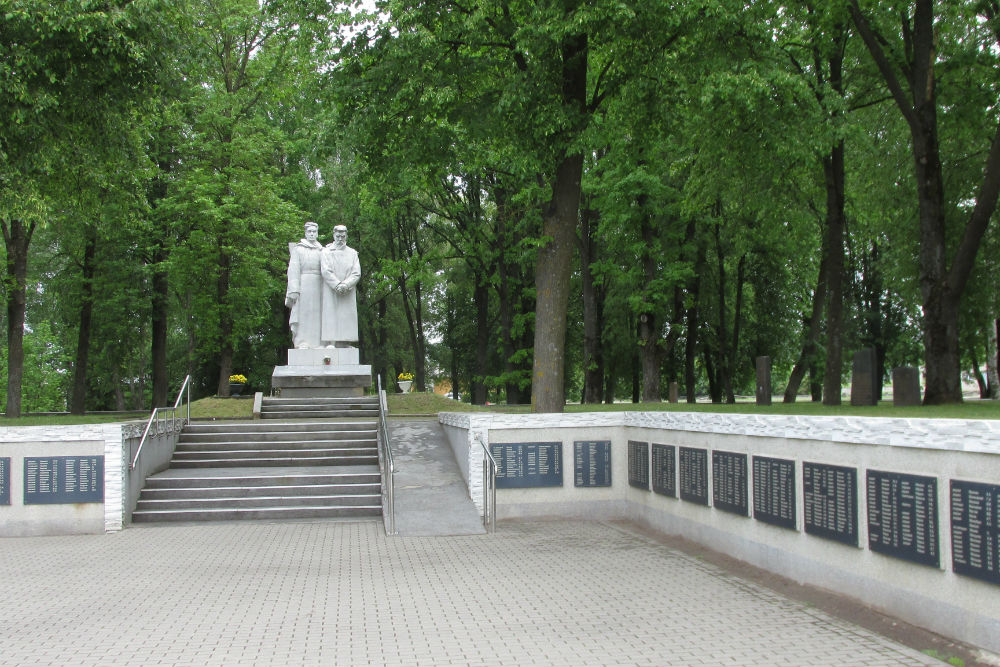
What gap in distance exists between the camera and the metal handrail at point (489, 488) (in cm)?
1148

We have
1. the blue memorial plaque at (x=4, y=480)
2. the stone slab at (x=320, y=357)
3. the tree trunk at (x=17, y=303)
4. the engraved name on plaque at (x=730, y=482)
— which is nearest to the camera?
the engraved name on plaque at (x=730, y=482)

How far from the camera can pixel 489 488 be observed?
475 inches

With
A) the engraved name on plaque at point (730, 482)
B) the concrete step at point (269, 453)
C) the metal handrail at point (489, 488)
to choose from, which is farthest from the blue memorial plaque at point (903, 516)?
the concrete step at point (269, 453)

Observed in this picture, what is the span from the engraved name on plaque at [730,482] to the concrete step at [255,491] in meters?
5.86

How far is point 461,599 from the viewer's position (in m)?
7.62

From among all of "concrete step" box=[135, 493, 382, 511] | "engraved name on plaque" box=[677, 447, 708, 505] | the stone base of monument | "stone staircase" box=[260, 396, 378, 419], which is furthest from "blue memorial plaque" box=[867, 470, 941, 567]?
the stone base of monument

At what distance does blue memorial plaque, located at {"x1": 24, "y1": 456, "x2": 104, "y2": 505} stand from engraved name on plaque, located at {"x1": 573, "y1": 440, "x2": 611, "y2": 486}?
6.63 m

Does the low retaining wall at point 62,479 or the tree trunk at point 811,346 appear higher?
the tree trunk at point 811,346

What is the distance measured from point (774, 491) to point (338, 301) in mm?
15205

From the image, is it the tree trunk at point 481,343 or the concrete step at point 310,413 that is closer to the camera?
the concrete step at point 310,413

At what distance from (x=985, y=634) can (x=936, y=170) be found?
12.6 m

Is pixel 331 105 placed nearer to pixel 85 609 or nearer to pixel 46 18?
pixel 46 18

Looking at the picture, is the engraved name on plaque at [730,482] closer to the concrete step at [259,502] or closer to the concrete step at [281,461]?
the concrete step at [259,502]

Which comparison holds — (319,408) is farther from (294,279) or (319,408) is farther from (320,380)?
(294,279)
